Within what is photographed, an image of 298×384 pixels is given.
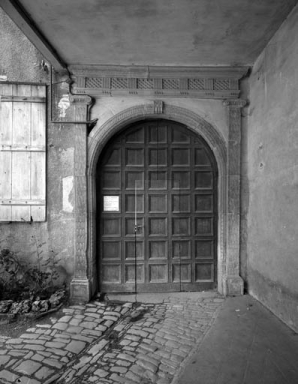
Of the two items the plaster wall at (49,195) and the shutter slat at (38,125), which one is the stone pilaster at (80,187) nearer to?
the plaster wall at (49,195)

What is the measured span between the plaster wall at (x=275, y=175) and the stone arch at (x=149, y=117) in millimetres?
409

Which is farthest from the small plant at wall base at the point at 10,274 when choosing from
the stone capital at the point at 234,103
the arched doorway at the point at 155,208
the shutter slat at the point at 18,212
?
the stone capital at the point at 234,103

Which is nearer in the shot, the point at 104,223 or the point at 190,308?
the point at 190,308

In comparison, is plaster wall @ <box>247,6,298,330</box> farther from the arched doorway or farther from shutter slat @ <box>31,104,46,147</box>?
shutter slat @ <box>31,104,46,147</box>

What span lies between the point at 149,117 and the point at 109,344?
3.25 meters

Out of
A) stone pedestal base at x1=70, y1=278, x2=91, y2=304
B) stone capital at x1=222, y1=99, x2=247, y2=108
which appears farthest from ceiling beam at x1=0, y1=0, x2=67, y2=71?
stone pedestal base at x1=70, y1=278, x2=91, y2=304

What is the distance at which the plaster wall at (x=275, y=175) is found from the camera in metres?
2.92

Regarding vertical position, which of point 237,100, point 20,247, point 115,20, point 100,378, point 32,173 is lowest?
point 100,378

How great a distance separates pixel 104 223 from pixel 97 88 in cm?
219

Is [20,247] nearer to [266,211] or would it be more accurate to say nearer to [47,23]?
[47,23]

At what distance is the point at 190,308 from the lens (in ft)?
12.1

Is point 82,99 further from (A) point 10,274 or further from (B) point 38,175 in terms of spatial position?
Answer: (A) point 10,274

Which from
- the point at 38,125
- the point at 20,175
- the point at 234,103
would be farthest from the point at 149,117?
the point at 20,175

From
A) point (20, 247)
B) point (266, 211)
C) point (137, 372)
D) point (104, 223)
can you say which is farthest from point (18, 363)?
point (266, 211)
